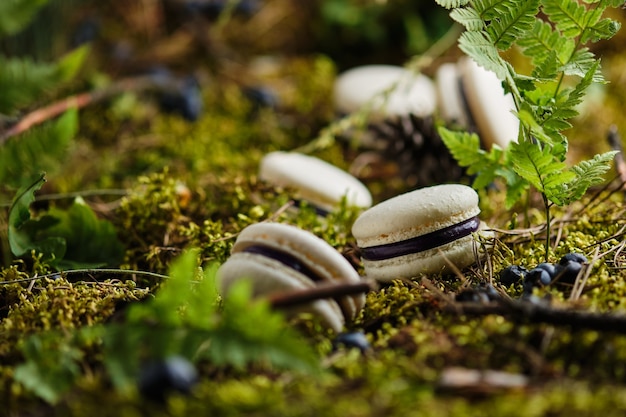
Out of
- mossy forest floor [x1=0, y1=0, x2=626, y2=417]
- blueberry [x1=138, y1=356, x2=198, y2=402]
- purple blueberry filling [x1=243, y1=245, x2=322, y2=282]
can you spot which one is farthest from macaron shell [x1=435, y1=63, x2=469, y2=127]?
blueberry [x1=138, y1=356, x2=198, y2=402]

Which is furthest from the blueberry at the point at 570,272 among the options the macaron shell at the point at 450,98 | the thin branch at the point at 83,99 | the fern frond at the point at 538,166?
the thin branch at the point at 83,99

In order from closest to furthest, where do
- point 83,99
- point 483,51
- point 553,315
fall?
point 553,315 → point 483,51 → point 83,99

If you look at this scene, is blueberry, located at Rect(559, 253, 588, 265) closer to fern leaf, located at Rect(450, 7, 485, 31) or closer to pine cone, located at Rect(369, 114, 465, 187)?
fern leaf, located at Rect(450, 7, 485, 31)

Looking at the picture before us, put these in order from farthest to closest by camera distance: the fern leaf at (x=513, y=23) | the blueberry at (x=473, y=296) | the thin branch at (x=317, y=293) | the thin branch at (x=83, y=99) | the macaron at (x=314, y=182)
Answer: the thin branch at (x=83, y=99)
the macaron at (x=314, y=182)
the fern leaf at (x=513, y=23)
the blueberry at (x=473, y=296)
the thin branch at (x=317, y=293)

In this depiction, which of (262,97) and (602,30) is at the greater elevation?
(602,30)

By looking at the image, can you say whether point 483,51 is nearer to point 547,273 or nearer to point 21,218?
point 547,273

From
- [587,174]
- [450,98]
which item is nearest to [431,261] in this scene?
[587,174]

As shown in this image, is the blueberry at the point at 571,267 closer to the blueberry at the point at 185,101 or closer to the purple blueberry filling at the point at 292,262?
the purple blueberry filling at the point at 292,262
